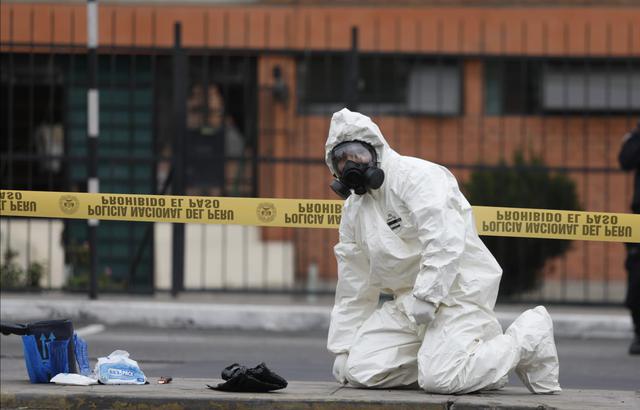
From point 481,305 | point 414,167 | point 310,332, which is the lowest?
point 310,332

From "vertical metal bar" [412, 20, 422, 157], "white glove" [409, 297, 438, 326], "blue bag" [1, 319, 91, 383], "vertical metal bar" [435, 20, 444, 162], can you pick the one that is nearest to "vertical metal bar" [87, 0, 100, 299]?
"vertical metal bar" [412, 20, 422, 157]

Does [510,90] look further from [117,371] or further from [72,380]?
[72,380]

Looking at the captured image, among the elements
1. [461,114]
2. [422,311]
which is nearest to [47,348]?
[422,311]

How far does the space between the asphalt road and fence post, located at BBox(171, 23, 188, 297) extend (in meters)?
1.16

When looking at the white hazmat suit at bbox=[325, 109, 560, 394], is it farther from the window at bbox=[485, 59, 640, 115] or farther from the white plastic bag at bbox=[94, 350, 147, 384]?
the window at bbox=[485, 59, 640, 115]

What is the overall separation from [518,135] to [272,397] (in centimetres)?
1086

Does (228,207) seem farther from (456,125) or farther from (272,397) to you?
(456,125)

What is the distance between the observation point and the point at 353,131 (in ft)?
22.8

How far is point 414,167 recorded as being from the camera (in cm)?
695

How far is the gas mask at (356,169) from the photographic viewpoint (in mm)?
6867

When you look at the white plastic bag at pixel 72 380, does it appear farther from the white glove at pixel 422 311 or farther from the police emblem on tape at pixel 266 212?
the police emblem on tape at pixel 266 212

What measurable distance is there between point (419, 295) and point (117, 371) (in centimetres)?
166

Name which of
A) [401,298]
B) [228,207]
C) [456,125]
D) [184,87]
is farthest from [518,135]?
[401,298]

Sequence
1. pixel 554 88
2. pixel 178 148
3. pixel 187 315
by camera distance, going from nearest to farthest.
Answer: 1. pixel 187 315
2. pixel 178 148
3. pixel 554 88
